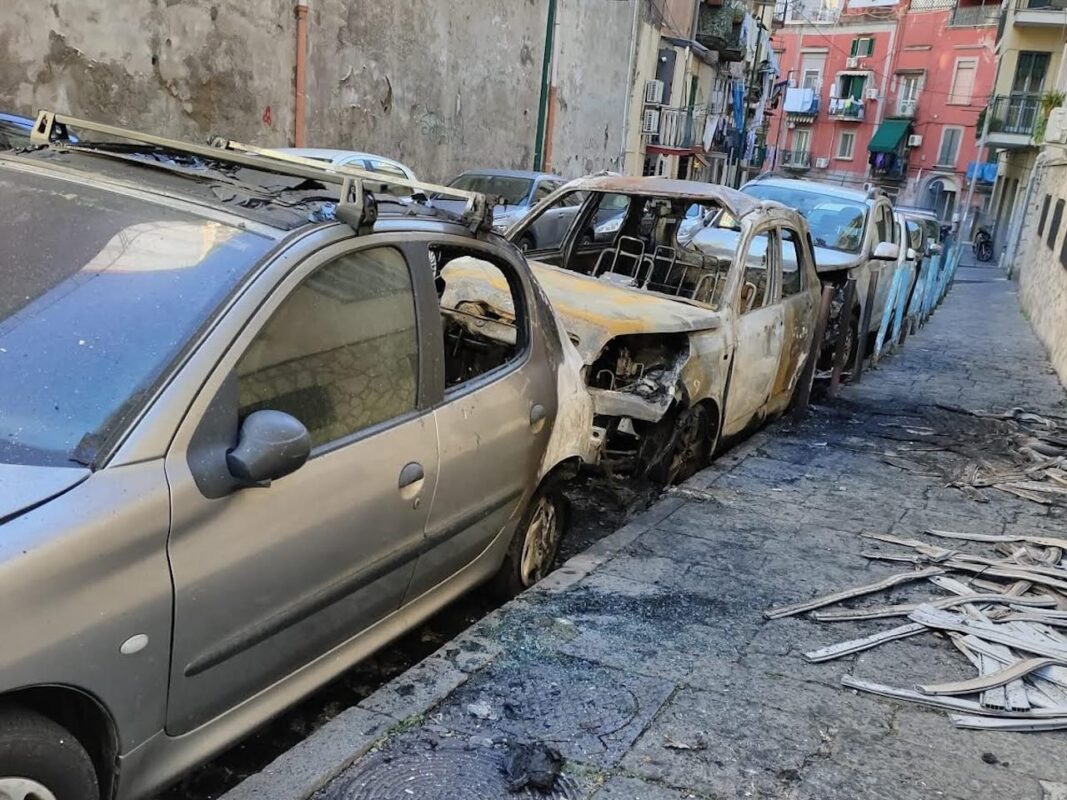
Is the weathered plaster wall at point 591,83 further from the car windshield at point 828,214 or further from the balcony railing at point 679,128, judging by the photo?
the car windshield at point 828,214

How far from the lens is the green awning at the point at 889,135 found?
2165 inches

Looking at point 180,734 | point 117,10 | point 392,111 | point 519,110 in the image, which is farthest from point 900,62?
point 180,734

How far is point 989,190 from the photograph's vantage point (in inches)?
1973

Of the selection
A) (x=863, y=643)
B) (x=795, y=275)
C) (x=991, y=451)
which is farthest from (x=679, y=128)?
(x=863, y=643)

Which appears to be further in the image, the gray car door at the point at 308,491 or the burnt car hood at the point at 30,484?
the gray car door at the point at 308,491

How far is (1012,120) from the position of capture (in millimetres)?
37062

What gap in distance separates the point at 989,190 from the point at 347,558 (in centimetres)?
5481

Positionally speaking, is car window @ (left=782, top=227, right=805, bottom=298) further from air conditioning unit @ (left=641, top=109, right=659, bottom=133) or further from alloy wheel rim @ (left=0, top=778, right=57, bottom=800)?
air conditioning unit @ (left=641, top=109, right=659, bottom=133)

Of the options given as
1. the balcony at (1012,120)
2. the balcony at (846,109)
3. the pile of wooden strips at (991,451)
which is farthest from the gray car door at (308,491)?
the balcony at (846,109)

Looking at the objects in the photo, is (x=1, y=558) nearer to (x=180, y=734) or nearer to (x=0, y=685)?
(x=0, y=685)

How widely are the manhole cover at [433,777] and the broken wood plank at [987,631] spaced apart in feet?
6.84

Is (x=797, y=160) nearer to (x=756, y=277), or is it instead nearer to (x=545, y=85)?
(x=545, y=85)

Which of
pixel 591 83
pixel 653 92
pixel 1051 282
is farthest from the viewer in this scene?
pixel 653 92

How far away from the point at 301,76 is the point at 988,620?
47.7ft
